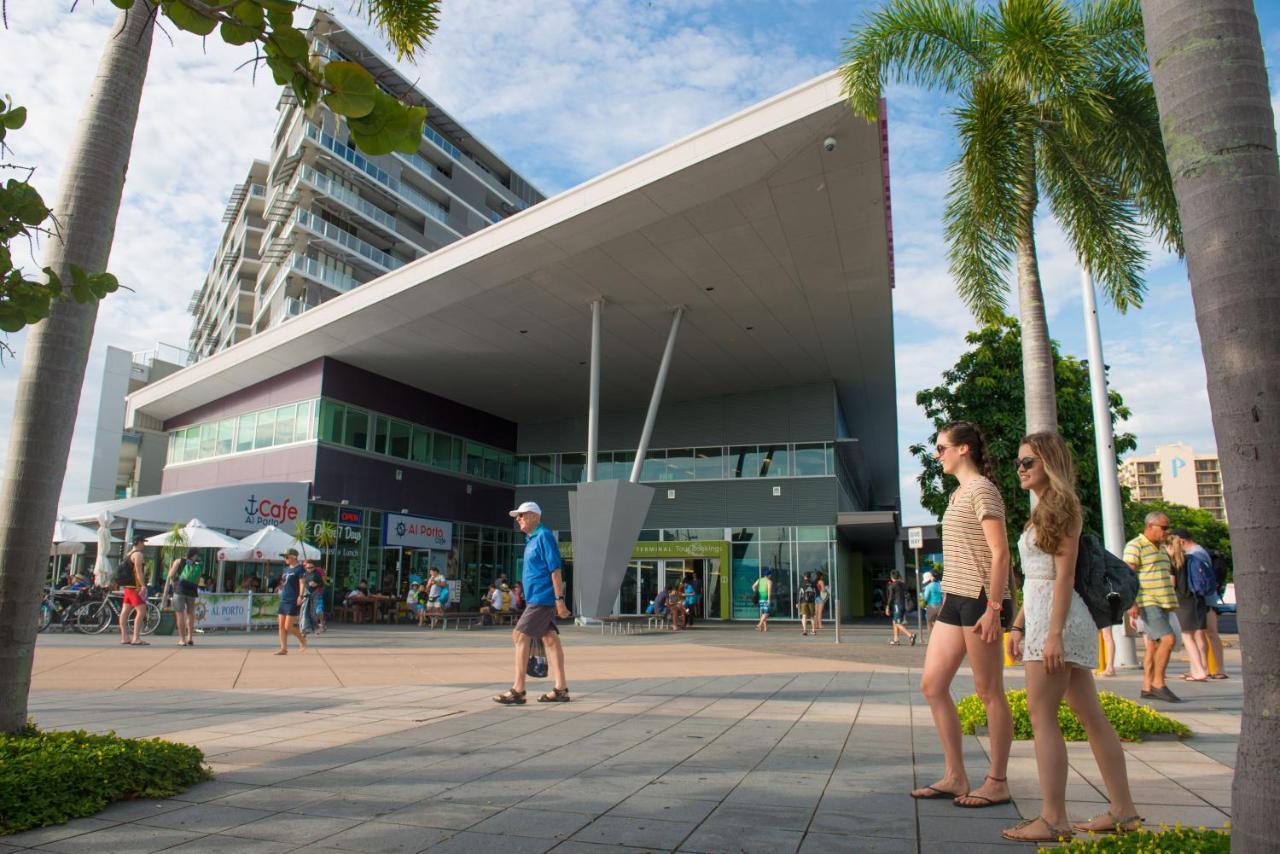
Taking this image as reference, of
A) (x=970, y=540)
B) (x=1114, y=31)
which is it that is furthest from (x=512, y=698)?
(x=1114, y=31)

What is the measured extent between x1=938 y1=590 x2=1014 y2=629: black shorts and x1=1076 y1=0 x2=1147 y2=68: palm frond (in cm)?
749

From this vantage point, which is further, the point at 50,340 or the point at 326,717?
the point at 326,717

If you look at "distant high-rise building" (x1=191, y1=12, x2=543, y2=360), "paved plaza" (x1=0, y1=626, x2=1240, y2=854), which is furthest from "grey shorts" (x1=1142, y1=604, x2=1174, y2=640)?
"distant high-rise building" (x1=191, y1=12, x2=543, y2=360)

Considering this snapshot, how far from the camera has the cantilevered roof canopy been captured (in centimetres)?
1773

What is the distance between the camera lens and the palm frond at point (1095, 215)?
31.3 ft

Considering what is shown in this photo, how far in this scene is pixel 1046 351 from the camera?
25.6 ft

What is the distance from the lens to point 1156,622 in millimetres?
8039

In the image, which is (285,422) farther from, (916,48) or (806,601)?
(916,48)

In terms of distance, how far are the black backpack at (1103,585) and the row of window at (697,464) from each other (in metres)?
25.7

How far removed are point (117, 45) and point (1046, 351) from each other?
7.54m

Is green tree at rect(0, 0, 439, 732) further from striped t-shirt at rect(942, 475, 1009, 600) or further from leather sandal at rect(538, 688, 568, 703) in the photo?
striped t-shirt at rect(942, 475, 1009, 600)

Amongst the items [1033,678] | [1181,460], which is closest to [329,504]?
[1033,678]

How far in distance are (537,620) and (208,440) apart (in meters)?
29.3

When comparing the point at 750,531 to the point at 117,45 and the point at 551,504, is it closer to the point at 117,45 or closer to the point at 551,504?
the point at 551,504
